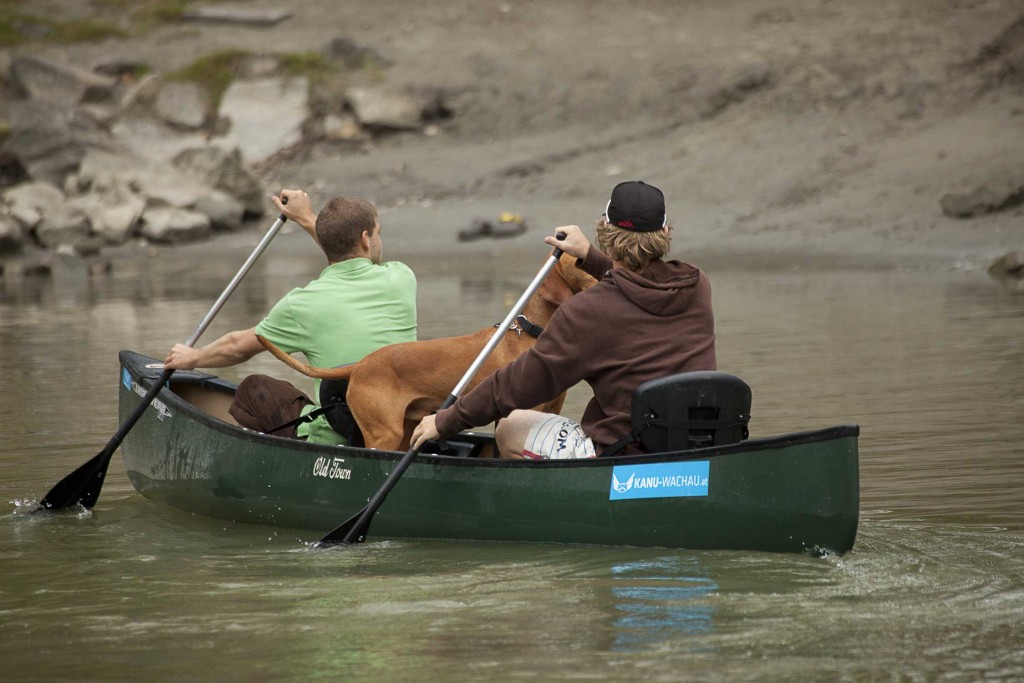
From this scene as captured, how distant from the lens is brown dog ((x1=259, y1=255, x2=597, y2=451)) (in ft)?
19.4

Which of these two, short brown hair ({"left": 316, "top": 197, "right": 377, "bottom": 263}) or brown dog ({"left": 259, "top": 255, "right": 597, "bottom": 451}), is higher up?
short brown hair ({"left": 316, "top": 197, "right": 377, "bottom": 263})

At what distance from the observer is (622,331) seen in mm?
5211

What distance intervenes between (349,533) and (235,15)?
76.0 feet

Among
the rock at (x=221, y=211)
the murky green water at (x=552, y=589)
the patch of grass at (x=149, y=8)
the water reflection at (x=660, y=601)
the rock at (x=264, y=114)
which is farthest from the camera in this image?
the patch of grass at (x=149, y=8)

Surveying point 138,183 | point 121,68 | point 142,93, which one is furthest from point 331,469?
point 121,68

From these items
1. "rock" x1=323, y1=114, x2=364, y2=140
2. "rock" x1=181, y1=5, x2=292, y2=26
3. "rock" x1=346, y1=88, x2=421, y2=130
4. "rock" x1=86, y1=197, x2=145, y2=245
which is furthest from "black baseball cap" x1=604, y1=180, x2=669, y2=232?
"rock" x1=181, y1=5, x2=292, y2=26

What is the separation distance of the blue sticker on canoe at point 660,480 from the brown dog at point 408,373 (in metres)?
0.73

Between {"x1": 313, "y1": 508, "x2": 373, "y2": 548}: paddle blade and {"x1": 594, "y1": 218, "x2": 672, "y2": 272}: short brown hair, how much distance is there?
4.47 feet

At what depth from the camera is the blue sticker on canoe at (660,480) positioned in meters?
5.13

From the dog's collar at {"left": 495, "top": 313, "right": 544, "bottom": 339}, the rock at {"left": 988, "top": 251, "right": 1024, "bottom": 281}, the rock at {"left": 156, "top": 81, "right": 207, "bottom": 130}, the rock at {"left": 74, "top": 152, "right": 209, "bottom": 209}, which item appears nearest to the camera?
the dog's collar at {"left": 495, "top": 313, "right": 544, "bottom": 339}

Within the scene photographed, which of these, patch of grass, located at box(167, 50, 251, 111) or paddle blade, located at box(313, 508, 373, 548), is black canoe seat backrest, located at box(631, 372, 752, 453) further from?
patch of grass, located at box(167, 50, 251, 111)

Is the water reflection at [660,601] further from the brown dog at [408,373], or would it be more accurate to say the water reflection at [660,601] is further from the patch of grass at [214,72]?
the patch of grass at [214,72]

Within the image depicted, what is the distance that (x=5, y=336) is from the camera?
13203 millimetres

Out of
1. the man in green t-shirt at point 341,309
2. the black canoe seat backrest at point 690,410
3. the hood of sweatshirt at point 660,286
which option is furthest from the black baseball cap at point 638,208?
the man in green t-shirt at point 341,309
